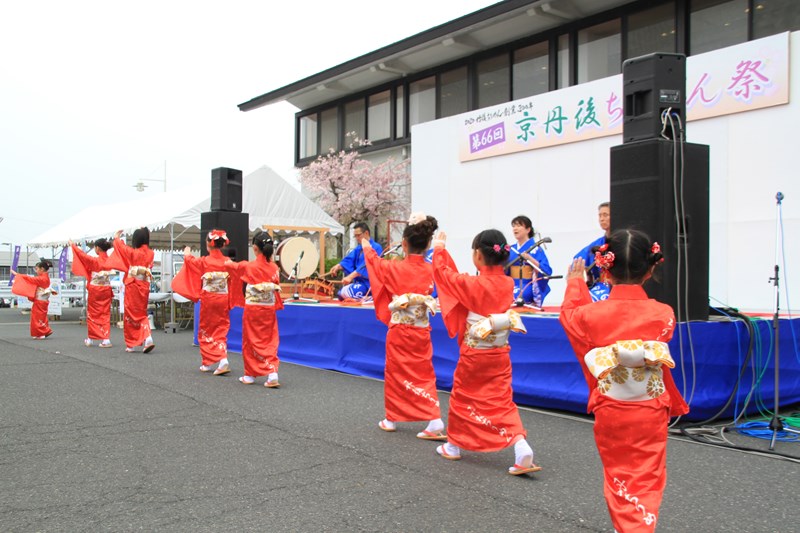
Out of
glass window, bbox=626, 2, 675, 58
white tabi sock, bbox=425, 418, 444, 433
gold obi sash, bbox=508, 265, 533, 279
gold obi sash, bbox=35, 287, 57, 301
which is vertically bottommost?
white tabi sock, bbox=425, 418, 444, 433

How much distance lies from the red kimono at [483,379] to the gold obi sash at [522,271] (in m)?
3.59

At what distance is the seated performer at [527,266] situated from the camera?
7203 millimetres

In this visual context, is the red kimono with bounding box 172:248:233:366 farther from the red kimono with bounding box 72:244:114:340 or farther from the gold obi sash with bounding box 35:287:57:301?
the gold obi sash with bounding box 35:287:57:301

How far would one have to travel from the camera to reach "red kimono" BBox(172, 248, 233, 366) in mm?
7438

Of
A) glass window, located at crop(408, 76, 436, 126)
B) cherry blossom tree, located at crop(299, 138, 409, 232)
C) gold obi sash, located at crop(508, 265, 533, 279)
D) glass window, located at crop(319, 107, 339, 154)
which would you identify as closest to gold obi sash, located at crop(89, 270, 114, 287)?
gold obi sash, located at crop(508, 265, 533, 279)

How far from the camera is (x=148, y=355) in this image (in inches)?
357

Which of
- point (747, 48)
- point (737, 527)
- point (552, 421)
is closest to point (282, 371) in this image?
point (552, 421)

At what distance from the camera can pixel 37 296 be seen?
37.9 feet

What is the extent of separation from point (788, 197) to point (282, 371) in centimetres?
705

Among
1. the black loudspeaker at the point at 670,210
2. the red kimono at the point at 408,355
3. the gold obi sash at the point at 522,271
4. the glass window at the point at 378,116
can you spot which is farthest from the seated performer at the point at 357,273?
the glass window at the point at 378,116

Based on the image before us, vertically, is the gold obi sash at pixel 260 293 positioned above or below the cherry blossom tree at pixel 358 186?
below

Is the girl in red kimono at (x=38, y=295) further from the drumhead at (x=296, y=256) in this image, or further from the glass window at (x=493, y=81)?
the glass window at (x=493, y=81)

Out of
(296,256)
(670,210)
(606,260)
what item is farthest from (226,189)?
(606,260)

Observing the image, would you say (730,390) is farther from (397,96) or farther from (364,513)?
(397,96)
